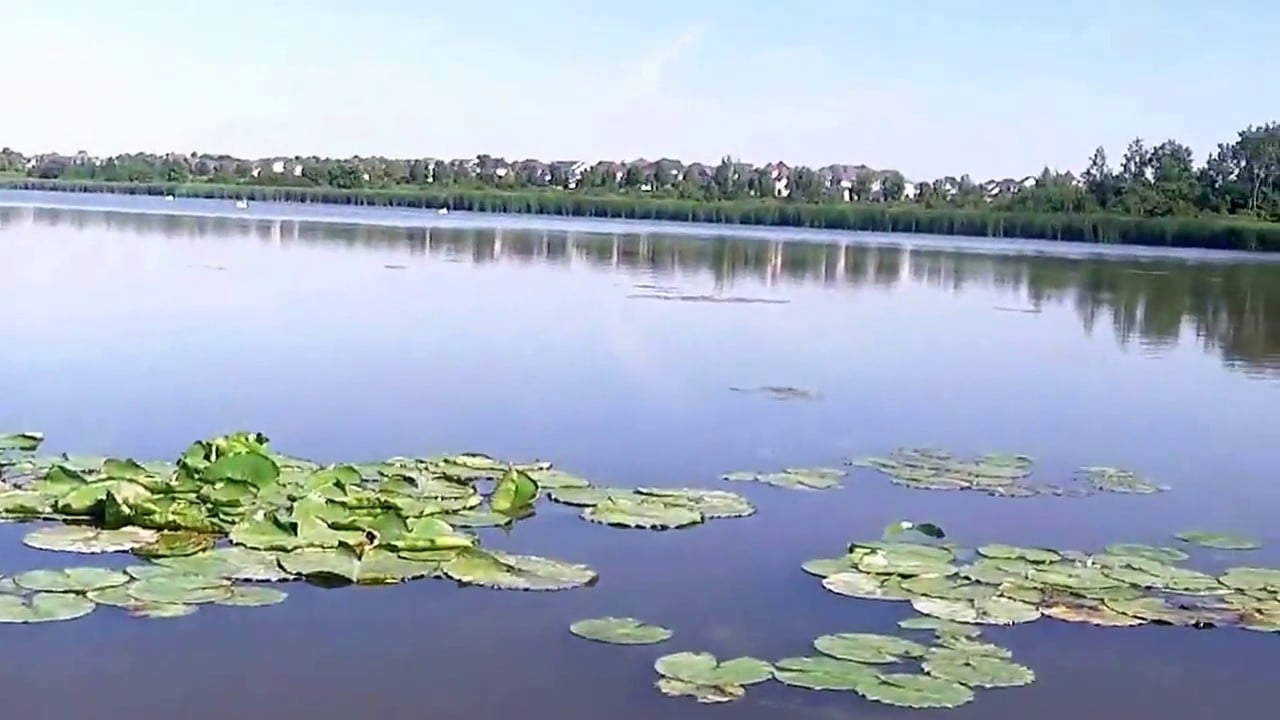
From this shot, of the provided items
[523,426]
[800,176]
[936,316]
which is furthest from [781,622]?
[800,176]

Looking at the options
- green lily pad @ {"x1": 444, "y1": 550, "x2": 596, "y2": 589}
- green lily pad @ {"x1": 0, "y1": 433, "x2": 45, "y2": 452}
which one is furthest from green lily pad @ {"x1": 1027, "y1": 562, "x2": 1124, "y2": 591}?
green lily pad @ {"x1": 0, "y1": 433, "x2": 45, "y2": 452}

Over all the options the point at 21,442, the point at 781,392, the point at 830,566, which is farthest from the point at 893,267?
the point at 830,566

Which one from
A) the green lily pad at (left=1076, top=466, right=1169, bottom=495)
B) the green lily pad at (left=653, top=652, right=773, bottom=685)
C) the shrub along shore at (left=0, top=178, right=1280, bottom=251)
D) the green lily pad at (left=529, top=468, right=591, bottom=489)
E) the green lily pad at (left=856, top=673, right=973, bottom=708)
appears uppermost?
the shrub along shore at (left=0, top=178, right=1280, bottom=251)

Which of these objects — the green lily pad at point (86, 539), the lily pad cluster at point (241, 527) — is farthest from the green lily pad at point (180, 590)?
the green lily pad at point (86, 539)

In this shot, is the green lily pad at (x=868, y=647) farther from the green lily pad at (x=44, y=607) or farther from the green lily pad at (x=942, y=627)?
the green lily pad at (x=44, y=607)

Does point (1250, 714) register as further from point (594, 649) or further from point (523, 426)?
point (523, 426)

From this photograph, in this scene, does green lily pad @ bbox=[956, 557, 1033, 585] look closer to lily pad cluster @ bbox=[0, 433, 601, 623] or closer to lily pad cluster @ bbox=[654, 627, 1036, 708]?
lily pad cluster @ bbox=[654, 627, 1036, 708]
